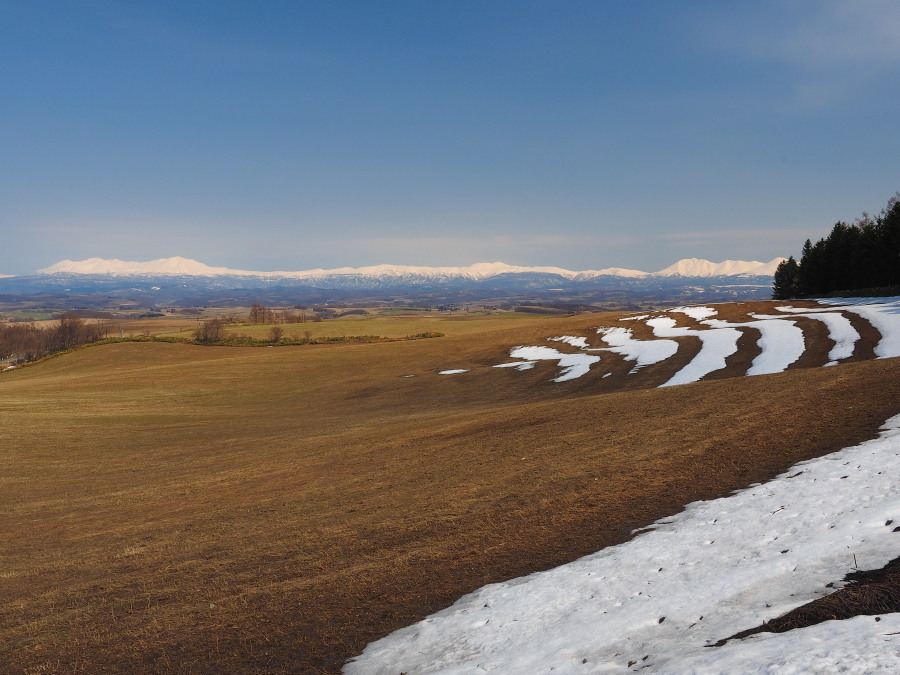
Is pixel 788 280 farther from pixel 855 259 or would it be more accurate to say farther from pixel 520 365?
pixel 520 365

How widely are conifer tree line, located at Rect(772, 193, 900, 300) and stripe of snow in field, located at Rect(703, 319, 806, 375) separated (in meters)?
29.6

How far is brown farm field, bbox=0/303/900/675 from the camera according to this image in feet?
35.4

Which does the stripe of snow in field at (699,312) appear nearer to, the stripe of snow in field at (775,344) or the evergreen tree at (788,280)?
the stripe of snow in field at (775,344)

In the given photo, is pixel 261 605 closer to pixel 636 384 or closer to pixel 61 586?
pixel 61 586

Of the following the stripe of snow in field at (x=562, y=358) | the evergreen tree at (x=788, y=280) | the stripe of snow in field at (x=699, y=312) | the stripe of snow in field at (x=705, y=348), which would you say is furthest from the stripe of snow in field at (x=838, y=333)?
the evergreen tree at (x=788, y=280)

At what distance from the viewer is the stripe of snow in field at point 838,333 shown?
39.9 m

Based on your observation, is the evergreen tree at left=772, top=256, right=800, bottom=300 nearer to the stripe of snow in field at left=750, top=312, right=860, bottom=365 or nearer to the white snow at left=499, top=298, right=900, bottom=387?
the white snow at left=499, top=298, right=900, bottom=387

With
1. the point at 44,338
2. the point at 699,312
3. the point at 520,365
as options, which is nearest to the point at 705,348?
the point at 520,365

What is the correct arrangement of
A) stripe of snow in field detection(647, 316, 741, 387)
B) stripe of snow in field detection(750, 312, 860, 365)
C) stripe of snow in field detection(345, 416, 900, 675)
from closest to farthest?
stripe of snow in field detection(345, 416, 900, 675), stripe of snow in field detection(647, 316, 741, 387), stripe of snow in field detection(750, 312, 860, 365)

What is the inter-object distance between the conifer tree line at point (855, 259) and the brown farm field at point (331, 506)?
200 feet

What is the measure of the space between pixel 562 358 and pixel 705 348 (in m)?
13.9

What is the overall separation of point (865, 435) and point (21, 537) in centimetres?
2627

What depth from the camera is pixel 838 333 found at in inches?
1857

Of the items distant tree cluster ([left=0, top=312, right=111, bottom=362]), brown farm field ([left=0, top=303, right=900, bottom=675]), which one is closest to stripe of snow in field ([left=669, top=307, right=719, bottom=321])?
brown farm field ([left=0, top=303, right=900, bottom=675])
